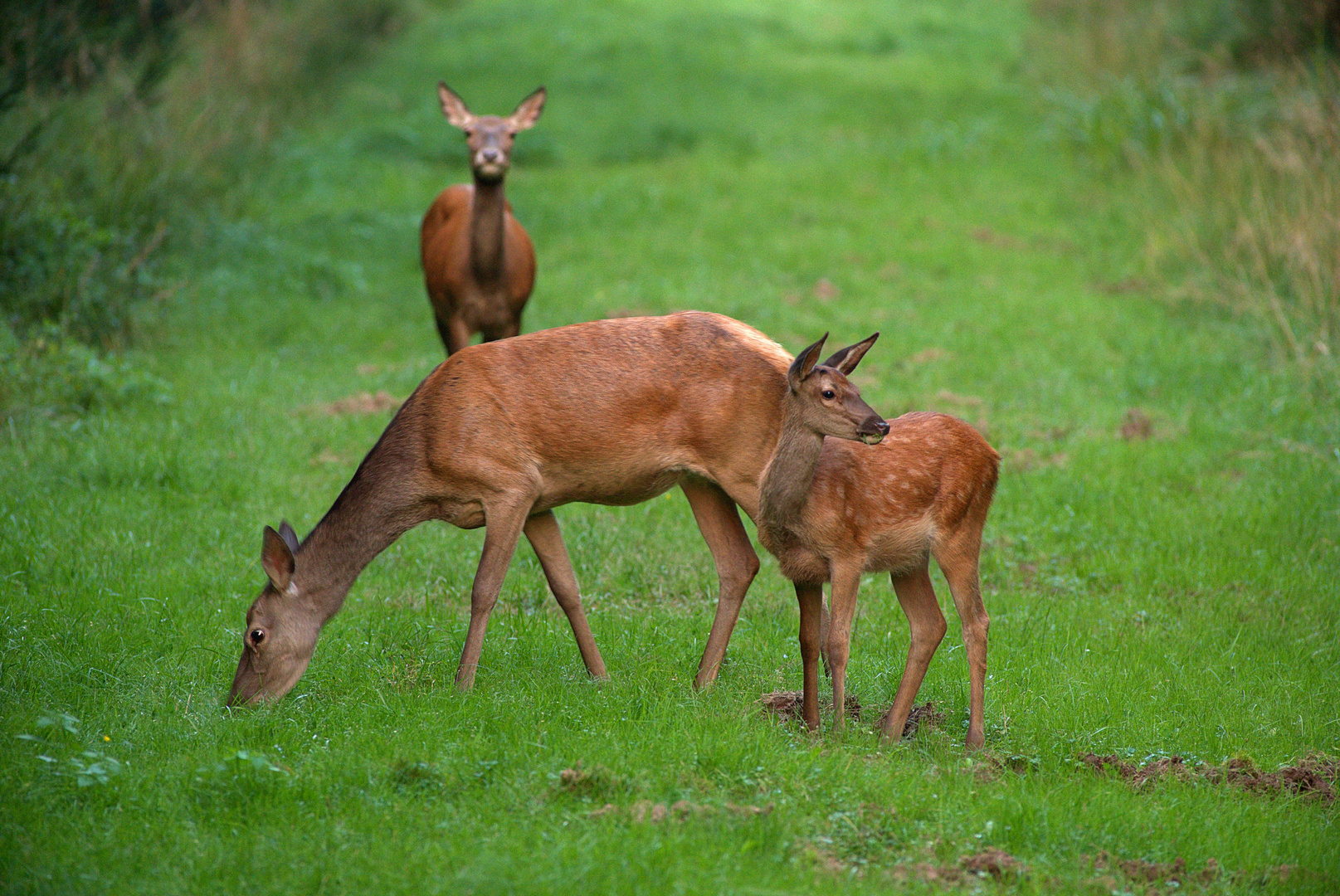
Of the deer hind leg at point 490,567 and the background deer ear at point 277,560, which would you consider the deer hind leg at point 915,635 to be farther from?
the background deer ear at point 277,560

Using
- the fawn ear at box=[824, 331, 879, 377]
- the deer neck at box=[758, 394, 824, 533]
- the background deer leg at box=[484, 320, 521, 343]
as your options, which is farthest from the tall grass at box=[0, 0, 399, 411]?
the fawn ear at box=[824, 331, 879, 377]

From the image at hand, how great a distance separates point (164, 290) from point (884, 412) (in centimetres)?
668

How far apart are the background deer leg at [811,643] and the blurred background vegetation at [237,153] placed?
5963 mm

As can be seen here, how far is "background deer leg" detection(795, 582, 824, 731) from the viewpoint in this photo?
579 cm

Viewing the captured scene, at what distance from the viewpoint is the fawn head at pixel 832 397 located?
214 inches

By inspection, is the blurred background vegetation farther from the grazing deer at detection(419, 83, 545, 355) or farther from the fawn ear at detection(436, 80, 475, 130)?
the fawn ear at detection(436, 80, 475, 130)

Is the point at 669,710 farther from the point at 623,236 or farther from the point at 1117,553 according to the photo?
the point at 623,236

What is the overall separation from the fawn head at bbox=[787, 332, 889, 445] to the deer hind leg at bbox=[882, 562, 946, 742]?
2.79 ft

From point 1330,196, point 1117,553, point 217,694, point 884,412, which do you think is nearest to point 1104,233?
point 1330,196

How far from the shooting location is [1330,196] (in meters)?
11.8

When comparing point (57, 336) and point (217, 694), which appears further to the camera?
point (57, 336)

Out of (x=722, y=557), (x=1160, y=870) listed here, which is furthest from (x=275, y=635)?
(x=1160, y=870)

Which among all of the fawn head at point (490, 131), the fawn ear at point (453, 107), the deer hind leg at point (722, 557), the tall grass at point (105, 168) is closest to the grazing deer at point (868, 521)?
the deer hind leg at point (722, 557)

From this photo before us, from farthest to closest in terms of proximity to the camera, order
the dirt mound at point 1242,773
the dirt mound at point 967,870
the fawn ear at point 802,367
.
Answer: the fawn ear at point 802,367 → the dirt mound at point 1242,773 → the dirt mound at point 967,870
